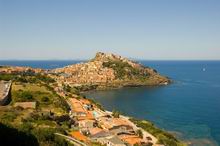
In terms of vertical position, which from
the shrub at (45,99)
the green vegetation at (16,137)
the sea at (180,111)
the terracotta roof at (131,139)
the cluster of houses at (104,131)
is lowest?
the sea at (180,111)

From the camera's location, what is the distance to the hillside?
134250mm

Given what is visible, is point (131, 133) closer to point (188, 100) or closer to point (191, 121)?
point (191, 121)

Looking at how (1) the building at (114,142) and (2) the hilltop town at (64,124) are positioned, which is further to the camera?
(1) the building at (114,142)

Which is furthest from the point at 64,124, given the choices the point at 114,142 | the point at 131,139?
the point at 131,139

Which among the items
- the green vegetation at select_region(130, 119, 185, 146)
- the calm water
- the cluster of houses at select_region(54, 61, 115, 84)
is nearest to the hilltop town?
the green vegetation at select_region(130, 119, 185, 146)

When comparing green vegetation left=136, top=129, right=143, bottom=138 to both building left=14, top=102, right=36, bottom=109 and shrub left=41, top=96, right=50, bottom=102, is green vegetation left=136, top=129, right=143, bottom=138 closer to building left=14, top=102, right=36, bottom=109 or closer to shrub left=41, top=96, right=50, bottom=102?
shrub left=41, top=96, right=50, bottom=102

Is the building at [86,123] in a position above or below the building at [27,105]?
below

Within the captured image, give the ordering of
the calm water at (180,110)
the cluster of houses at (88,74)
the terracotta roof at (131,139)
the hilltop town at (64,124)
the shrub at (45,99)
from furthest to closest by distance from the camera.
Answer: the cluster of houses at (88,74) → the calm water at (180,110) → the shrub at (45,99) → the terracotta roof at (131,139) → the hilltop town at (64,124)

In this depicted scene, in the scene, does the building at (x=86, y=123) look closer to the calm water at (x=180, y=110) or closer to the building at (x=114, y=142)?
the building at (x=114, y=142)

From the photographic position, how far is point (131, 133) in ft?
138

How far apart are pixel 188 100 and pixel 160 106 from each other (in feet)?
44.9

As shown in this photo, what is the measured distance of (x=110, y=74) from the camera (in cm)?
14162

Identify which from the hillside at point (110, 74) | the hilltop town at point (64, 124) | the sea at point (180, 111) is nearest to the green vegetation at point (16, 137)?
the hilltop town at point (64, 124)

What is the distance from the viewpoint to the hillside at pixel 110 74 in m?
134
